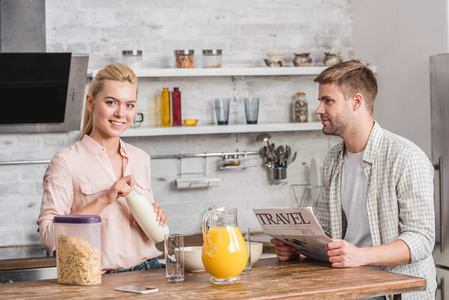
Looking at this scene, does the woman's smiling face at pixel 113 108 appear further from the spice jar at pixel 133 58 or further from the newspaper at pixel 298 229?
the spice jar at pixel 133 58

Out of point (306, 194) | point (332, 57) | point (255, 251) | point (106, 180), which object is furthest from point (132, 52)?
point (255, 251)

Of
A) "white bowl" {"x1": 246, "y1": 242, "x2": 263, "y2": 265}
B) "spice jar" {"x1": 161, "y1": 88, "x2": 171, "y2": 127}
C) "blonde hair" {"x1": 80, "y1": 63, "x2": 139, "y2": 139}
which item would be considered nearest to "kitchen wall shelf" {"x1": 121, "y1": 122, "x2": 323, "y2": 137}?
"spice jar" {"x1": 161, "y1": 88, "x2": 171, "y2": 127}

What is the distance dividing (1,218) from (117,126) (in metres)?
1.97

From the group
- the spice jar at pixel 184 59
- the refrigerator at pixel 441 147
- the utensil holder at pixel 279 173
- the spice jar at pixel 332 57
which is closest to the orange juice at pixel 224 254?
the refrigerator at pixel 441 147

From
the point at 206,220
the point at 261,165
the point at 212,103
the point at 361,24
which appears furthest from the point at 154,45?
the point at 206,220

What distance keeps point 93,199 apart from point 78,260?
1.21 feet

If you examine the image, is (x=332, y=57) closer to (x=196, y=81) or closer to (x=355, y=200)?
(x=196, y=81)

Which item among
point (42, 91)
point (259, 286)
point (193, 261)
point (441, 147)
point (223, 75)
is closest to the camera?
point (259, 286)

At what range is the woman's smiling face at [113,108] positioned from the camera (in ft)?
8.07

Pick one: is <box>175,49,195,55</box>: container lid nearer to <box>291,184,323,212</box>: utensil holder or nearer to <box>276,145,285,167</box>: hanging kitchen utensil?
<box>276,145,285,167</box>: hanging kitchen utensil

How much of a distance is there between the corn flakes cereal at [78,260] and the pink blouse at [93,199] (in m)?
0.20

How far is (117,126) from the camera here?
2.48 metres

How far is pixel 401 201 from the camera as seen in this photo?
8.21 ft

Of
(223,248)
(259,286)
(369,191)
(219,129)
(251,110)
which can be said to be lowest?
(259,286)
